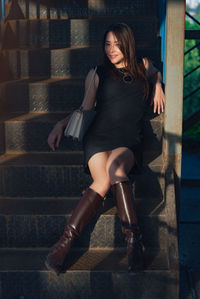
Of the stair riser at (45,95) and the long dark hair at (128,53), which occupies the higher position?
the long dark hair at (128,53)

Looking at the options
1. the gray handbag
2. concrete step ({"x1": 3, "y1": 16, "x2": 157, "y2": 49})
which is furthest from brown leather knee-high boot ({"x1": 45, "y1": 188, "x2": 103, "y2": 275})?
concrete step ({"x1": 3, "y1": 16, "x2": 157, "y2": 49})

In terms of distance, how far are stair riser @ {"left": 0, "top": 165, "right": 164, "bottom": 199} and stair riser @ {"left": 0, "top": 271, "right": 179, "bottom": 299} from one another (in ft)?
2.49

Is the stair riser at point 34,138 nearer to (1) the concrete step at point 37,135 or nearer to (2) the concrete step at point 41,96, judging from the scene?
(1) the concrete step at point 37,135

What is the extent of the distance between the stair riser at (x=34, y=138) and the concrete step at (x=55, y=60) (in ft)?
2.92

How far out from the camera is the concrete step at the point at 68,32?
460 centimetres

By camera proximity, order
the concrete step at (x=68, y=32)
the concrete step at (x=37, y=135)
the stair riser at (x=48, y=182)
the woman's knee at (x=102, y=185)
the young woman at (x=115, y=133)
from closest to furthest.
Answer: the young woman at (x=115, y=133), the woman's knee at (x=102, y=185), the stair riser at (x=48, y=182), the concrete step at (x=37, y=135), the concrete step at (x=68, y=32)

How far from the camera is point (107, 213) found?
10.5 feet

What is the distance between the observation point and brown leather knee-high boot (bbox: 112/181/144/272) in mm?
2846

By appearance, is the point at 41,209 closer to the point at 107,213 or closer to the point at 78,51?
the point at 107,213

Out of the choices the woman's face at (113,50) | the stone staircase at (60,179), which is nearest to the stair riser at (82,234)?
the stone staircase at (60,179)

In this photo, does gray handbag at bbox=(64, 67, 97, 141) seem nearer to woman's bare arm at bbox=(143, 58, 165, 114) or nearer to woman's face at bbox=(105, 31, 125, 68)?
woman's face at bbox=(105, 31, 125, 68)

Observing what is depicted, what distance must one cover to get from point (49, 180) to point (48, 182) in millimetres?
20

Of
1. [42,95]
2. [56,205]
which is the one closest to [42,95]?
[42,95]

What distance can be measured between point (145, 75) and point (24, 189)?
1350 millimetres
